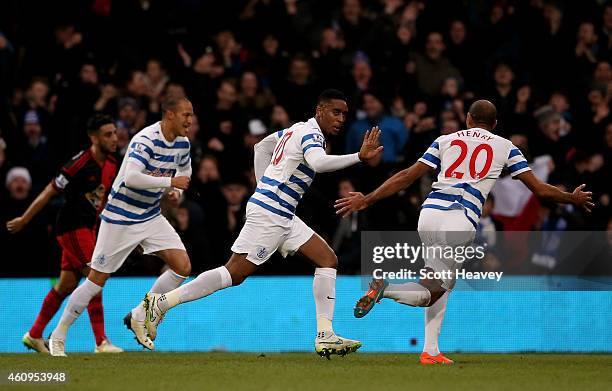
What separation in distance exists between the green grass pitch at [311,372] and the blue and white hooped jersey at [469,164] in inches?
58.0

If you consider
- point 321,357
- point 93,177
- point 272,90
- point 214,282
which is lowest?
point 321,357

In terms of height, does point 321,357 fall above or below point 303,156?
below

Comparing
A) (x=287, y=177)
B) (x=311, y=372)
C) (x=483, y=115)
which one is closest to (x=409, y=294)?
(x=311, y=372)

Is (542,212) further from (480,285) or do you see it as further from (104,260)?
(104,260)

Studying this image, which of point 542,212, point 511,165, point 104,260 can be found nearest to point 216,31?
point 542,212

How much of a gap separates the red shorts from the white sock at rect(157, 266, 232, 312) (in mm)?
1936

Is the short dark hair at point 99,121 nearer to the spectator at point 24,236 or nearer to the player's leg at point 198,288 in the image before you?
the player's leg at point 198,288

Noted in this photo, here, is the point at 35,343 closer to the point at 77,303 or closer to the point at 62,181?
the point at 77,303

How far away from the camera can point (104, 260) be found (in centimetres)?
1187

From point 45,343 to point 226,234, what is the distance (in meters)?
3.01

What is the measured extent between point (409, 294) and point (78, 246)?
3913 mm

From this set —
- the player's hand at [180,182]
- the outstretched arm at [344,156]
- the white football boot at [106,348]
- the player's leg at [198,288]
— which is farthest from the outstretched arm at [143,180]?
the white football boot at [106,348]

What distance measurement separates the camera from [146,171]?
38.1 ft

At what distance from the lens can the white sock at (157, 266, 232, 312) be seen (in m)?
10.9
